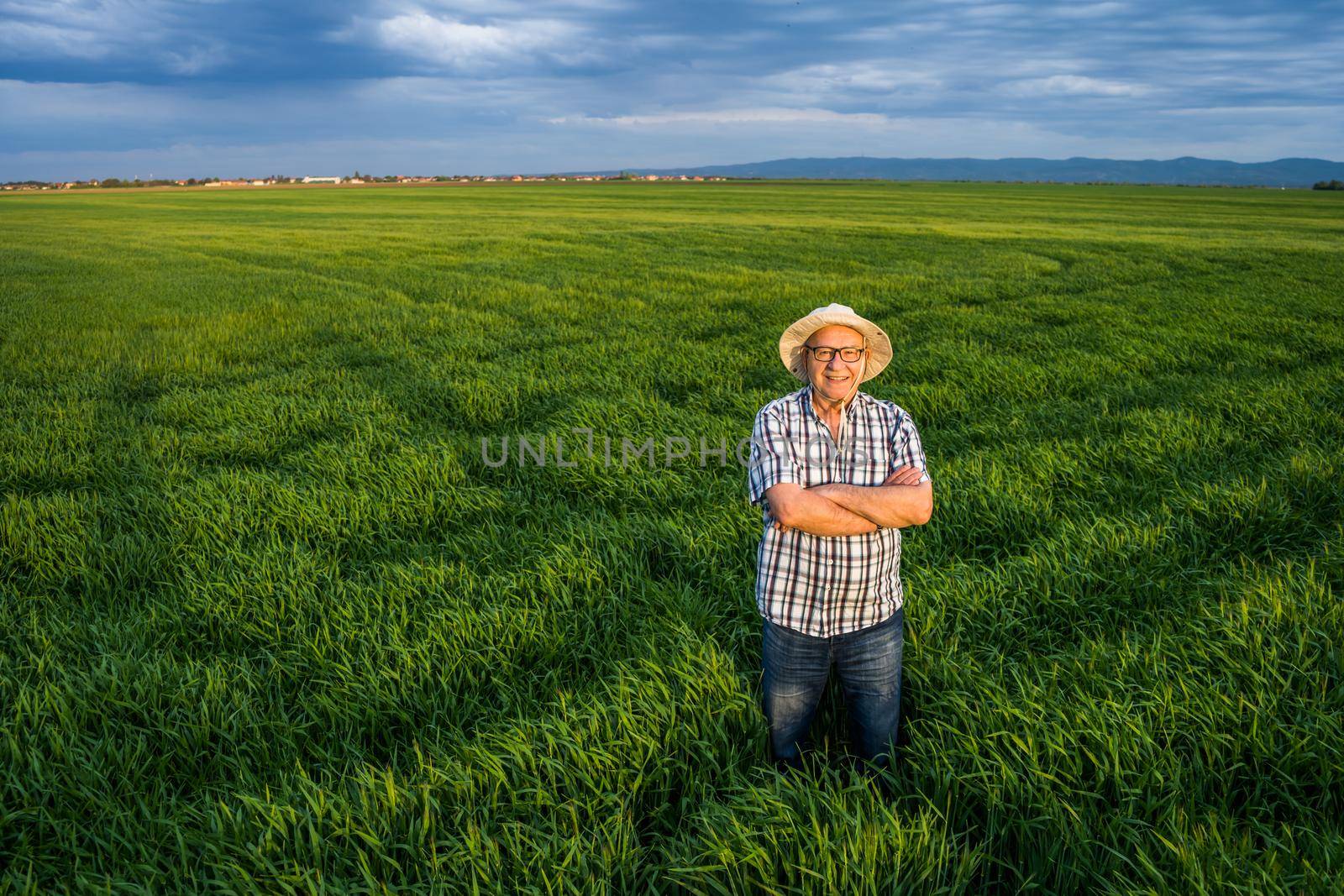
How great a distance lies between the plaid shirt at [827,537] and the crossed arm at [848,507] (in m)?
0.09

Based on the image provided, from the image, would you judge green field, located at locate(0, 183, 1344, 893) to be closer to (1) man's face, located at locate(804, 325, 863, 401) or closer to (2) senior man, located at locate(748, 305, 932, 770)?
(2) senior man, located at locate(748, 305, 932, 770)

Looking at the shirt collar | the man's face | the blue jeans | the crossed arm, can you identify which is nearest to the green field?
the blue jeans

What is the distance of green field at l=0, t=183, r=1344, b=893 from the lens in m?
2.35

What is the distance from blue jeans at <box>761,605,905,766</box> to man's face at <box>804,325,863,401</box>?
85 cm

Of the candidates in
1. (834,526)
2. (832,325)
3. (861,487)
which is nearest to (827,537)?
(834,526)

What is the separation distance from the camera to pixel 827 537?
8.46 feet

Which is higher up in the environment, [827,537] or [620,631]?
[827,537]

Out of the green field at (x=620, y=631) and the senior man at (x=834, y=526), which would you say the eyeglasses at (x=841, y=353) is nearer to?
the senior man at (x=834, y=526)

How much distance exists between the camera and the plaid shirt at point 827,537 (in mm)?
2586

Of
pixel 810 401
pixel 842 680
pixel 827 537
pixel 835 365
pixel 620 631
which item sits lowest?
pixel 620 631

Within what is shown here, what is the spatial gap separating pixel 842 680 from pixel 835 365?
1161 mm

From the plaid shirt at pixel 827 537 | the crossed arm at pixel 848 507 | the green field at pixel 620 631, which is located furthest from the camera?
the plaid shirt at pixel 827 537

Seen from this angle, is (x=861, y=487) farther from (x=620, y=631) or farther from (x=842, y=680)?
(x=620, y=631)

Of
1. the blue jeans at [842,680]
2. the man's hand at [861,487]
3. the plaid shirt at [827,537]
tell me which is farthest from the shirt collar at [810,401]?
the blue jeans at [842,680]
